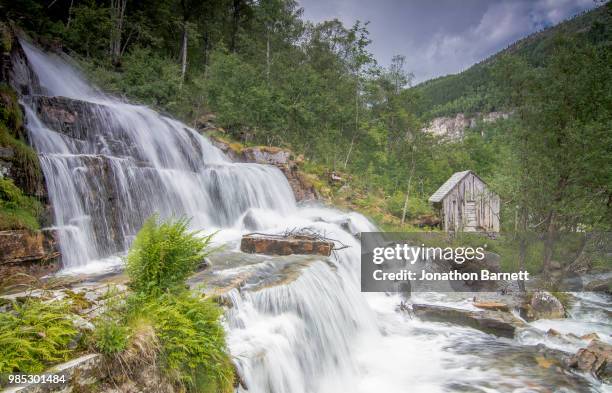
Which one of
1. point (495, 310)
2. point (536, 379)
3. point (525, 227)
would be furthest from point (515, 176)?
point (536, 379)

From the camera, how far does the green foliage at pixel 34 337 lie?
2549 mm

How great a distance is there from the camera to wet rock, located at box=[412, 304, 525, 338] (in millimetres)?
9586

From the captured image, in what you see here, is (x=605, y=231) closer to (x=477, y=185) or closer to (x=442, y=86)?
(x=477, y=185)

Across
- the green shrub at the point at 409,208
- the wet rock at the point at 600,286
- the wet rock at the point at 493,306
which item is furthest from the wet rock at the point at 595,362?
the green shrub at the point at 409,208

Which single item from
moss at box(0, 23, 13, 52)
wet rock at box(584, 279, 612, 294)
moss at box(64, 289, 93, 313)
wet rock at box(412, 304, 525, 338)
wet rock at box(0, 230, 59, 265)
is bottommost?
wet rock at box(584, 279, 612, 294)

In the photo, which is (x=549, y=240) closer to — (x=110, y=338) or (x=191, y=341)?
(x=191, y=341)

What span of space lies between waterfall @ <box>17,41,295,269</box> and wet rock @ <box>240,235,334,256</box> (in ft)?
10.8

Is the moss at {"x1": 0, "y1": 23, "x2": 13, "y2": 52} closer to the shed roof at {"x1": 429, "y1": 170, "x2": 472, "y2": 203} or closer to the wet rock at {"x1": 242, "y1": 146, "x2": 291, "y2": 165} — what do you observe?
the wet rock at {"x1": 242, "y1": 146, "x2": 291, "y2": 165}

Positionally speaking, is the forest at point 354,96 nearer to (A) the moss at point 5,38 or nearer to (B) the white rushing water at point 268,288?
(B) the white rushing water at point 268,288

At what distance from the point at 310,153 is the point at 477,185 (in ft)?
39.7

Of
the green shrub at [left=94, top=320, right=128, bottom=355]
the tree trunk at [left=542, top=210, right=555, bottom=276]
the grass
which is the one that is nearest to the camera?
the green shrub at [left=94, top=320, right=128, bottom=355]

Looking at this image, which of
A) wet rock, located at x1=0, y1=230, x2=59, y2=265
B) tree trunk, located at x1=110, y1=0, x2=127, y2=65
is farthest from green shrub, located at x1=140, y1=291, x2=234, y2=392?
tree trunk, located at x1=110, y1=0, x2=127, y2=65

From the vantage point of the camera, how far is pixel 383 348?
853 centimetres

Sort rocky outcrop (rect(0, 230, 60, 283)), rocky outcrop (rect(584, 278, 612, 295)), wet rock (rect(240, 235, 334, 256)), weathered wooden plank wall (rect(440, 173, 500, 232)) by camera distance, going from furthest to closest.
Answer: weathered wooden plank wall (rect(440, 173, 500, 232)) < rocky outcrop (rect(584, 278, 612, 295)) < wet rock (rect(240, 235, 334, 256)) < rocky outcrop (rect(0, 230, 60, 283))
